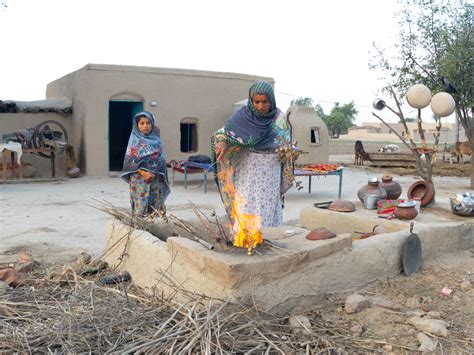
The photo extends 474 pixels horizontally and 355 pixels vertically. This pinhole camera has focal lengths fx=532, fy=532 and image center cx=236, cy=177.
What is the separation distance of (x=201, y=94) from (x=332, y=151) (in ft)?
46.0

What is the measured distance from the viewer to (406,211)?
4.98m

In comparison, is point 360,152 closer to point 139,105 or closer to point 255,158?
point 139,105

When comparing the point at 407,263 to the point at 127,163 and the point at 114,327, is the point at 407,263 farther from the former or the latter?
the point at 127,163

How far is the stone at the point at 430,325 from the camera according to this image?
2990 millimetres

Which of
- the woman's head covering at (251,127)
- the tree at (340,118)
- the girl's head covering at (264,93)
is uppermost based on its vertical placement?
the tree at (340,118)

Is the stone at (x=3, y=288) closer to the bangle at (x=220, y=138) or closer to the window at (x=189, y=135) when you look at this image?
→ the bangle at (x=220, y=138)

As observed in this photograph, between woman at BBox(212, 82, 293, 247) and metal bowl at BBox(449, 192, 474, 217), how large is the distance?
88.8 inches

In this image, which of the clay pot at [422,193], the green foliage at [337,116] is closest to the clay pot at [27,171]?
the clay pot at [422,193]

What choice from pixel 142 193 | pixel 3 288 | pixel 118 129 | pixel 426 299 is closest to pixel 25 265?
pixel 3 288

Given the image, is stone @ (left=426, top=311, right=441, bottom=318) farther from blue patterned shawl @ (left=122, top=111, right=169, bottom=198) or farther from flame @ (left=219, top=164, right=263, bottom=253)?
blue patterned shawl @ (left=122, top=111, right=169, bottom=198)

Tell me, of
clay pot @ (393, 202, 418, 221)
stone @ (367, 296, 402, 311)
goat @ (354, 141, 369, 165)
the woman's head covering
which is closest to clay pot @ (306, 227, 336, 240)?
stone @ (367, 296, 402, 311)

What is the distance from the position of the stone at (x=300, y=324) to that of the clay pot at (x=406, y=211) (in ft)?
7.19

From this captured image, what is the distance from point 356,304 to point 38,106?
1263 centimetres

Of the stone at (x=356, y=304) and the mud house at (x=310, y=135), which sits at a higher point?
the mud house at (x=310, y=135)
